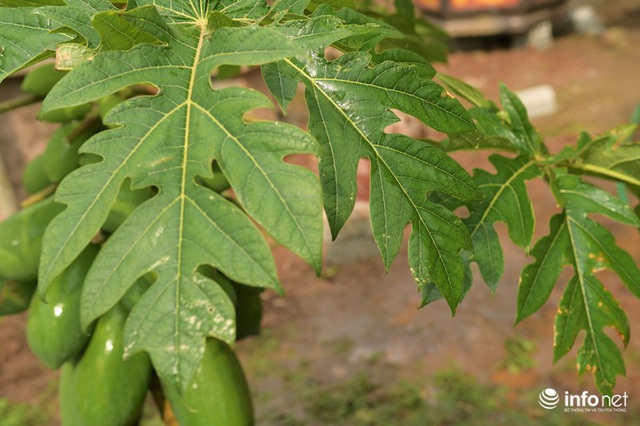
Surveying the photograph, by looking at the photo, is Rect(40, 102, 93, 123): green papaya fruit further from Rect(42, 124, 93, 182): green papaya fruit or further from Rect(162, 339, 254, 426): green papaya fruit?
Rect(162, 339, 254, 426): green papaya fruit

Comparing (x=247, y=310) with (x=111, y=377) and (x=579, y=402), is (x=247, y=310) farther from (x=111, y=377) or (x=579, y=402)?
(x=579, y=402)

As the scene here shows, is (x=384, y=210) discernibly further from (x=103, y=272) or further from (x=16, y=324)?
(x=16, y=324)

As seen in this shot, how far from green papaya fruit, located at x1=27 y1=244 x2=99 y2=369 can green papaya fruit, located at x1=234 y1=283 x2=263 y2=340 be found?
21 centimetres

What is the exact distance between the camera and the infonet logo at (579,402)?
7.73ft

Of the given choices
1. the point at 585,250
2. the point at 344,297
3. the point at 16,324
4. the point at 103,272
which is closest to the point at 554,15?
the point at 344,297

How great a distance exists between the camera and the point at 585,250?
0.93 m

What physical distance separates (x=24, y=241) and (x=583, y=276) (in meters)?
0.76

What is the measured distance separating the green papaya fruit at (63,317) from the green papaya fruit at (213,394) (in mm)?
139

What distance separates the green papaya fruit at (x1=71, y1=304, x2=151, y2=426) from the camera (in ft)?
3.25

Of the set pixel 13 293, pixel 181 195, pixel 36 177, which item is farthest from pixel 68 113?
pixel 181 195

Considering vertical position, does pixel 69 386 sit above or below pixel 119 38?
below

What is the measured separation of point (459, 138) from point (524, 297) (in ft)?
→ 0.67

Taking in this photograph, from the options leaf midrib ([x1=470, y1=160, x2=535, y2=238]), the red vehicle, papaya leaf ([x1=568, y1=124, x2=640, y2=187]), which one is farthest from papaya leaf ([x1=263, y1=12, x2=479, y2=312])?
the red vehicle

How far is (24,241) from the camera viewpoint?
107cm
